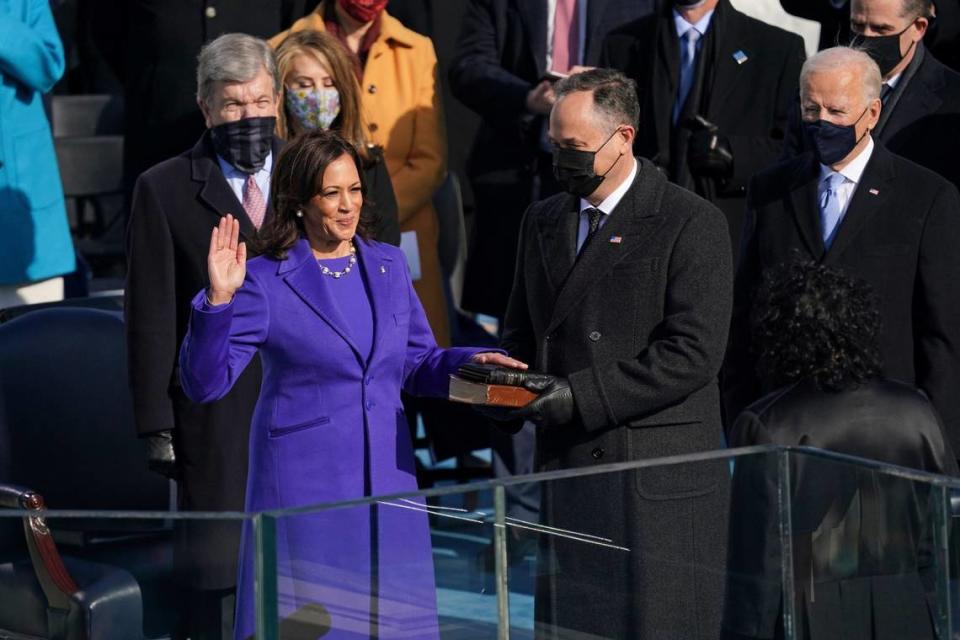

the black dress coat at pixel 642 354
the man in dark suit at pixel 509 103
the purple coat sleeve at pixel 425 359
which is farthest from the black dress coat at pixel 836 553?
the man in dark suit at pixel 509 103

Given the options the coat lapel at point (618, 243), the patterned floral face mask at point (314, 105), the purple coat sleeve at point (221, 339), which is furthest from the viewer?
the patterned floral face mask at point (314, 105)

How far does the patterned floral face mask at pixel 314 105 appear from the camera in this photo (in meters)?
5.41

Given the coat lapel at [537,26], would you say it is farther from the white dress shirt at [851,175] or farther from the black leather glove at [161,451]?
the black leather glove at [161,451]

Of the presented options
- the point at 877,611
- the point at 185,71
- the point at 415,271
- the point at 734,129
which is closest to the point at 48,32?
the point at 185,71

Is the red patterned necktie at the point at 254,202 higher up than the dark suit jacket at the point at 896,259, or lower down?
higher up

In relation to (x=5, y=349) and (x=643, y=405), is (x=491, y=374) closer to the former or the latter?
→ (x=643, y=405)

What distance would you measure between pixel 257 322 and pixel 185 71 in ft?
8.89

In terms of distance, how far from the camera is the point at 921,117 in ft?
17.9

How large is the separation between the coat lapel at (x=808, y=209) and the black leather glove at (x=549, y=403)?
1215 millimetres

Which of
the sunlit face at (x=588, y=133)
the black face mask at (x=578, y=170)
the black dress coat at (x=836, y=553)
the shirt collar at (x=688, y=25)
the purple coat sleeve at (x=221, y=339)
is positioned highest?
the shirt collar at (x=688, y=25)

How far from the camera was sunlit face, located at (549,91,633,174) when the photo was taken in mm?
4148

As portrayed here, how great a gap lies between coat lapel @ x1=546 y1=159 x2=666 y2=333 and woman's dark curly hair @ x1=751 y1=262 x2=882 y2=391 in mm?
345

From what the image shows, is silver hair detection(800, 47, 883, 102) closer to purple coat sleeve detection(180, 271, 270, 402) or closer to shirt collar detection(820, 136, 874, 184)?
shirt collar detection(820, 136, 874, 184)

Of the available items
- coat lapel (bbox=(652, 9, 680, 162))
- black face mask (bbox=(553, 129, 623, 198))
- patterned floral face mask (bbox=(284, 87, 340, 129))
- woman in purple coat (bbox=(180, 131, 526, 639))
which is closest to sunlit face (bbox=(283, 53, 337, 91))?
patterned floral face mask (bbox=(284, 87, 340, 129))
